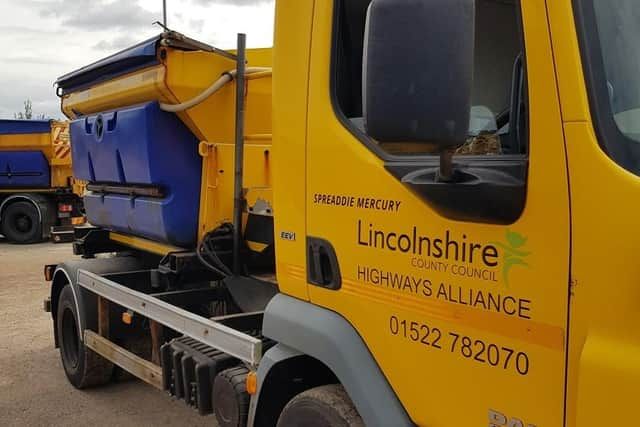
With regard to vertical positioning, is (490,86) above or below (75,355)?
above

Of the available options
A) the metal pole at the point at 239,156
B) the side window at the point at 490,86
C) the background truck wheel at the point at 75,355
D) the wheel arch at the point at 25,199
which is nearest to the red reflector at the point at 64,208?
the wheel arch at the point at 25,199

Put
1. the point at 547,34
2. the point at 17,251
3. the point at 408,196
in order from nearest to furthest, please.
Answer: the point at 547,34 → the point at 408,196 → the point at 17,251

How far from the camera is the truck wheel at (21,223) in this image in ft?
53.9

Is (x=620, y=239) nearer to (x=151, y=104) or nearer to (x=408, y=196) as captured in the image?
(x=408, y=196)

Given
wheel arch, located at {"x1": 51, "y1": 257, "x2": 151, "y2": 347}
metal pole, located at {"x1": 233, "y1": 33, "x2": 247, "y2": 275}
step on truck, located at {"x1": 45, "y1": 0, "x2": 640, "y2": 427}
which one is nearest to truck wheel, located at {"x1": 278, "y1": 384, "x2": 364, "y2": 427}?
step on truck, located at {"x1": 45, "y1": 0, "x2": 640, "y2": 427}

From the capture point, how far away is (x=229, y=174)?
395cm

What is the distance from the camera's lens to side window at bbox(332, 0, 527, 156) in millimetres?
1860

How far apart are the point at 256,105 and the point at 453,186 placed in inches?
94.0

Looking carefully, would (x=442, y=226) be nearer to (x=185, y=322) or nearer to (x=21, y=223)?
(x=185, y=322)

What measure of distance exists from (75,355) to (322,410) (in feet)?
12.3

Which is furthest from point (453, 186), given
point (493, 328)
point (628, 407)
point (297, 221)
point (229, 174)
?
point (229, 174)

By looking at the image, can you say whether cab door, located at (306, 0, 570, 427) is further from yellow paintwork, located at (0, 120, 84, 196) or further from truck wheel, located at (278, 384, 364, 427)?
yellow paintwork, located at (0, 120, 84, 196)

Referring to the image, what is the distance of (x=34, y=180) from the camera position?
53.3ft

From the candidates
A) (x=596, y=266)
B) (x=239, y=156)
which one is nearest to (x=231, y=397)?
(x=239, y=156)
